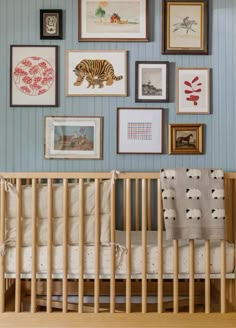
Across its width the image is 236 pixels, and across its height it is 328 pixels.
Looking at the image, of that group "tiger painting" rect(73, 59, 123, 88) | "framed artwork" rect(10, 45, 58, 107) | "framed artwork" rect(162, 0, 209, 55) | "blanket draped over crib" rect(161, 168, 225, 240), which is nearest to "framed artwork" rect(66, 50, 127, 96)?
"tiger painting" rect(73, 59, 123, 88)

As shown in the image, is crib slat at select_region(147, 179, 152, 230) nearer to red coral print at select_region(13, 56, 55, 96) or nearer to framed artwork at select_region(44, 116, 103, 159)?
framed artwork at select_region(44, 116, 103, 159)

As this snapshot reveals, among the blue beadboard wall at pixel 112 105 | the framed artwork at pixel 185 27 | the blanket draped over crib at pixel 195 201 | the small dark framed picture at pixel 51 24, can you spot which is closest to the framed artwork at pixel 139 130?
the blue beadboard wall at pixel 112 105

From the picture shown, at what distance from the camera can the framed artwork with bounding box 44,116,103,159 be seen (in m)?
3.29

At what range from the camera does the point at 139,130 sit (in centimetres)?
329

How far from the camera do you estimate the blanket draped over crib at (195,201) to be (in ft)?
7.80

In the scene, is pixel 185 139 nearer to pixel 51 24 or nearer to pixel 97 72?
pixel 97 72

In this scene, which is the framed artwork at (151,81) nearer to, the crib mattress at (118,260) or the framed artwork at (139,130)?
the framed artwork at (139,130)

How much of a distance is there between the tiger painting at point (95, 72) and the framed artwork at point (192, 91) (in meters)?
0.39

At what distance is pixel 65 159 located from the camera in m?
3.30

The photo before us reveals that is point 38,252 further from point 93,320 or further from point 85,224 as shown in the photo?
point 93,320

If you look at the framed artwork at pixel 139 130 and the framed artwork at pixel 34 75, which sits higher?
the framed artwork at pixel 34 75

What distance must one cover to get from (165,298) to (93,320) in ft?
2.85

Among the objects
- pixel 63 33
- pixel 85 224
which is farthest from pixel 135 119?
pixel 85 224

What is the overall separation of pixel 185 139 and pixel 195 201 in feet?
3.17
